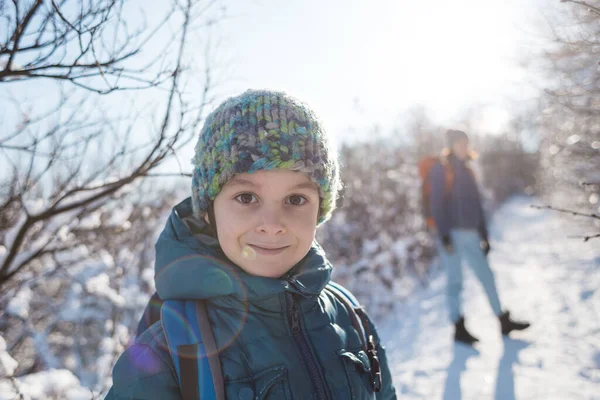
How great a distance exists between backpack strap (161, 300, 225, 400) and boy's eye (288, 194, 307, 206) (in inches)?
17.9

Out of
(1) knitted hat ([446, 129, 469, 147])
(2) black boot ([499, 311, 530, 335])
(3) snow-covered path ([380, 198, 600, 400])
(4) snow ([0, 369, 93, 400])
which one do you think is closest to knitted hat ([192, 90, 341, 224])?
(3) snow-covered path ([380, 198, 600, 400])

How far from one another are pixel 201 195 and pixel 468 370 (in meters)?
2.89

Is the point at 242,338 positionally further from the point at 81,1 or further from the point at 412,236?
the point at 412,236

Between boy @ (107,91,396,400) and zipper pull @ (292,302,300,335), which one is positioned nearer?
boy @ (107,91,396,400)

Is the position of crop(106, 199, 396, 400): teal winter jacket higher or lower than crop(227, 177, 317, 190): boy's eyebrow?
lower

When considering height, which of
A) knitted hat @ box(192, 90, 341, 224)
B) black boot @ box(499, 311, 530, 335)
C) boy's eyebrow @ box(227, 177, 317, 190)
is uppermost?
knitted hat @ box(192, 90, 341, 224)

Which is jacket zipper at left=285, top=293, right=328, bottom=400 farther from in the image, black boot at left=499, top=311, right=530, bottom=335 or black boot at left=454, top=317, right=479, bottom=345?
black boot at left=499, top=311, right=530, bottom=335

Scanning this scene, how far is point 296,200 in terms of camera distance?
1369 millimetres

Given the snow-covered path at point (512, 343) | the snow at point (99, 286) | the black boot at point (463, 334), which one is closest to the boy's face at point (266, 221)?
the snow-covered path at point (512, 343)

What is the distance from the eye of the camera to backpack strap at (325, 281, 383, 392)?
135cm

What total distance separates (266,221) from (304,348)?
1.30 feet

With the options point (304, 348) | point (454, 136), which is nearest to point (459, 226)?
point (454, 136)

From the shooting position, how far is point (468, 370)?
10.8ft

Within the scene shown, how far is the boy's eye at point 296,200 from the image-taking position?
4.46 ft
